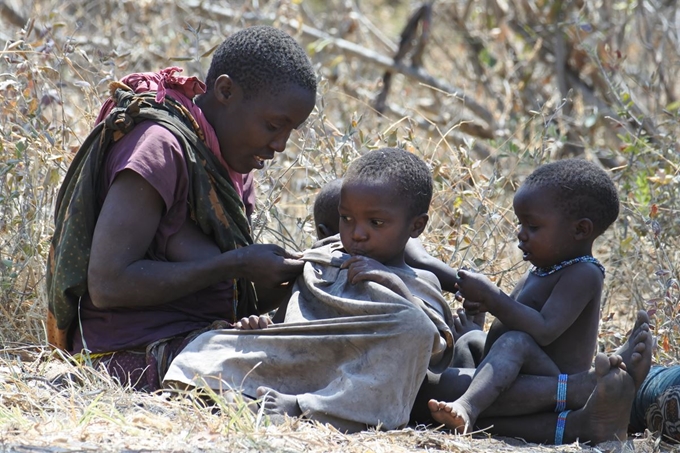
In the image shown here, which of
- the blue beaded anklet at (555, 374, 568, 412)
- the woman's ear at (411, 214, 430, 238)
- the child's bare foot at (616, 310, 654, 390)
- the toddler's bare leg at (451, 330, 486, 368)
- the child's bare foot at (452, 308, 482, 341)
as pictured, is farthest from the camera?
the child's bare foot at (452, 308, 482, 341)

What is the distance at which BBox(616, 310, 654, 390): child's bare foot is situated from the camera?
3.12 meters

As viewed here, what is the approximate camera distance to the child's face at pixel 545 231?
341 cm

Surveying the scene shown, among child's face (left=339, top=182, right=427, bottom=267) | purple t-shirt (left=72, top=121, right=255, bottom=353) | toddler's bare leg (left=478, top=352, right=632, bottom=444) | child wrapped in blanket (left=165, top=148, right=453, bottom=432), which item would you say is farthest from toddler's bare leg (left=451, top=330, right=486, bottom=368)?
purple t-shirt (left=72, top=121, right=255, bottom=353)

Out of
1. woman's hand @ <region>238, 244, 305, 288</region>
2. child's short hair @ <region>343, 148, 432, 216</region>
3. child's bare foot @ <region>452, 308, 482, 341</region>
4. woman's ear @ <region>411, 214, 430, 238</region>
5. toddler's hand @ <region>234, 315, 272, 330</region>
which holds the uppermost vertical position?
child's short hair @ <region>343, 148, 432, 216</region>

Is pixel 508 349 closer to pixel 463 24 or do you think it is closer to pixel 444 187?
pixel 444 187

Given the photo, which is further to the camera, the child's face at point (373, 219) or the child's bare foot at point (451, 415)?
the child's face at point (373, 219)

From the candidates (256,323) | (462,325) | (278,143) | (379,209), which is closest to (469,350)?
(462,325)

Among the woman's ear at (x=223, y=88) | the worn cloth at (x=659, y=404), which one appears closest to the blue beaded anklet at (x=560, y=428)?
the worn cloth at (x=659, y=404)

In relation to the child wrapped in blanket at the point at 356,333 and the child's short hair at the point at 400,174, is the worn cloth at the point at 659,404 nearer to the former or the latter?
the child wrapped in blanket at the point at 356,333

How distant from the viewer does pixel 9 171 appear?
4.34 m

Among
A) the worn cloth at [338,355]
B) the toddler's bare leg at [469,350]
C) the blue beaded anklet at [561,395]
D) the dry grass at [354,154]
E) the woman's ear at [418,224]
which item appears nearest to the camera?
the dry grass at [354,154]

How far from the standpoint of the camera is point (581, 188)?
135 inches

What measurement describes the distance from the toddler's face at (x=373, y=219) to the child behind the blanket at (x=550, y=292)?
0.94ft

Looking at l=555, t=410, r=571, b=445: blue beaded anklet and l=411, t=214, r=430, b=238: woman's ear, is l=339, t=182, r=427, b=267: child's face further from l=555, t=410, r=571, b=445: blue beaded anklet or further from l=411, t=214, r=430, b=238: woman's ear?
l=555, t=410, r=571, b=445: blue beaded anklet
